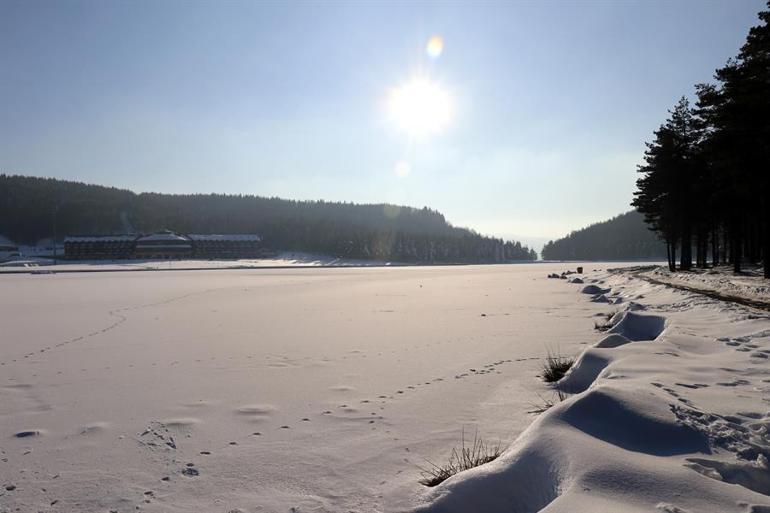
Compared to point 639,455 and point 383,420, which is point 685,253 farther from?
point 639,455

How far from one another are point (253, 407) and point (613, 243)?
186 meters

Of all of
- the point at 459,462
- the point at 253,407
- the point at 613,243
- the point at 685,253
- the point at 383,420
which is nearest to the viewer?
the point at 459,462

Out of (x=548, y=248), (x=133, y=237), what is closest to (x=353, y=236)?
(x=133, y=237)

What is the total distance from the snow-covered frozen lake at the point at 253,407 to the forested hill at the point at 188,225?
125 metres

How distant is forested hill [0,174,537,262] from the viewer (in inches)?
5763

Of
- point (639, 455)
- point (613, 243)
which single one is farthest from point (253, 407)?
point (613, 243)

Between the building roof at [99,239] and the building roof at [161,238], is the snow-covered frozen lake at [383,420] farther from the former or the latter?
the building roof at [99,239]

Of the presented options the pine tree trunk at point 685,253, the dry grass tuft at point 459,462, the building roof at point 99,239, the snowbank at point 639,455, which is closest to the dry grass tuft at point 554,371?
the snowbank at point 639,455

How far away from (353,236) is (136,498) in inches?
5347

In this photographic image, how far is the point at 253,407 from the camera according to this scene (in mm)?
6395

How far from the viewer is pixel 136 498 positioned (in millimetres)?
3910

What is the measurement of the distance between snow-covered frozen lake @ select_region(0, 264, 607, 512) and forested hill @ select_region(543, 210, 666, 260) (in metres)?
160

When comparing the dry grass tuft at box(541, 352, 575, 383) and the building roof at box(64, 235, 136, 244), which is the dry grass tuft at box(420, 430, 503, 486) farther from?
the building roof at box(64, 235, 136, 244)

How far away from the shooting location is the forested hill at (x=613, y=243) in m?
154
